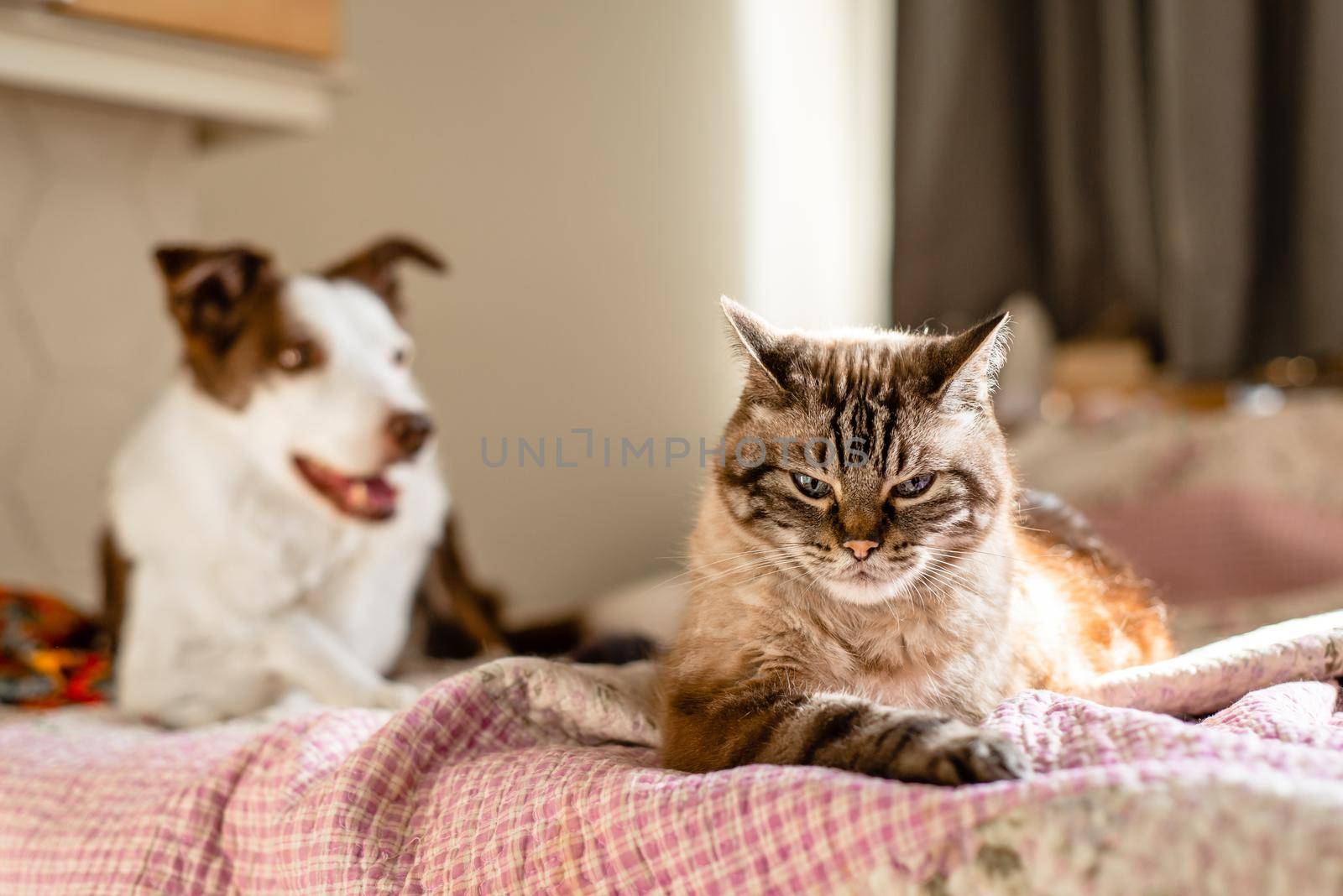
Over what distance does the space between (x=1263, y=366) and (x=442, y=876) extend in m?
1.90

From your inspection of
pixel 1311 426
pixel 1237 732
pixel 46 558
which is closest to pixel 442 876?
pixel 1237 732

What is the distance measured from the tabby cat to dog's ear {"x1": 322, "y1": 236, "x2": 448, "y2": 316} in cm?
54

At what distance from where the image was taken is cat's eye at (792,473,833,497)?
80 centimetres

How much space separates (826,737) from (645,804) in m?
0.11

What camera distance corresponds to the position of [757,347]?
2.72 feet

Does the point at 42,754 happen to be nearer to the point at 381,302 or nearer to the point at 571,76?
the point at 381,302

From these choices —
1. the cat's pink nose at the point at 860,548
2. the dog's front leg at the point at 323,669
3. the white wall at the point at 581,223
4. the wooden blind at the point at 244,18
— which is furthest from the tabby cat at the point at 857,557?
the white wall at the point at 581,223

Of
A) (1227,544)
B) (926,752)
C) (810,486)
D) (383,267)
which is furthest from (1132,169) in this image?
(926,752)

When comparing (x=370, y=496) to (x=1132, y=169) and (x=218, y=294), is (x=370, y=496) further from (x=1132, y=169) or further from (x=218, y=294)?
(x=1132, y=169)

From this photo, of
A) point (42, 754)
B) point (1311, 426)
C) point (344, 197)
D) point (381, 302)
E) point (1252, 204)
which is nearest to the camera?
point (42, 754)

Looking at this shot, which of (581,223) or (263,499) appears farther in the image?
(581,223)

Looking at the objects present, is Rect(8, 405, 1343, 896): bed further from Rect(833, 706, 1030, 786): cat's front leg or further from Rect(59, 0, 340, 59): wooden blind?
Rect(59, 0, 340, 59): wooden blind

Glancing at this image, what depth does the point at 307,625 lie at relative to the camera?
1154mm

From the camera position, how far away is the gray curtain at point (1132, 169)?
193 centimetres
